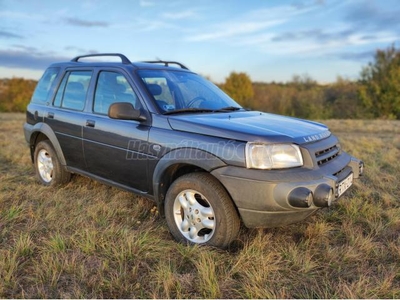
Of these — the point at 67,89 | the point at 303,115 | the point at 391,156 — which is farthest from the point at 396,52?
the point at 67,89

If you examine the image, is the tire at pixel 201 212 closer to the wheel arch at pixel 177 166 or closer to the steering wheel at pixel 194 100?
the wheel arch at pixel 177 166

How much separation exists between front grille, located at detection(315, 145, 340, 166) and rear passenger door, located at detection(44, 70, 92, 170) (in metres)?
2.63

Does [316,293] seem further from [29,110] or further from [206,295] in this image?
[29,110]

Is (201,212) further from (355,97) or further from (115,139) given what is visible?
(355,97)

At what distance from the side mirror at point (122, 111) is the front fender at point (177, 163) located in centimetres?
51

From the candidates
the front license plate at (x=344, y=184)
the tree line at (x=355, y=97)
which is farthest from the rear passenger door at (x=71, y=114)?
the tree line at (x=355, y=97)

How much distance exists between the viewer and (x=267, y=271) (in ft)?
8.51

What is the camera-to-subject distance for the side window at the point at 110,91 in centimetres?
366

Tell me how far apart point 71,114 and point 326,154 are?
9.79 feet

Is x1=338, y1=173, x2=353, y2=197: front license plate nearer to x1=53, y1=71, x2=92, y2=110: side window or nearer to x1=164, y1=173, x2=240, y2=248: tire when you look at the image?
x1=164, y1=173, x2=240, y2=248: tire

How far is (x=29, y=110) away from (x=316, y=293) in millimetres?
4591

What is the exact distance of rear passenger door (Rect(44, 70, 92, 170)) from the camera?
A: 4.11m

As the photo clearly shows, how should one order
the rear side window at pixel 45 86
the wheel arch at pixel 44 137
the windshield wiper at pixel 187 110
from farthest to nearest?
the rear side window at pixel 45 86
the wheel arch at pixel 44 137
the windshield wiper at pixel 187 110

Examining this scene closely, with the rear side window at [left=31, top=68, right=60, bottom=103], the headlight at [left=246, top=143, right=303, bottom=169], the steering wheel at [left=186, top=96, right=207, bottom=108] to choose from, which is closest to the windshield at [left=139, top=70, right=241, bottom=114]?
the steering wheel at [left=186, top=96, right=207, bottom=108]
